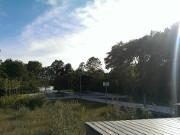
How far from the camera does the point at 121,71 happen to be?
21969 millimetres

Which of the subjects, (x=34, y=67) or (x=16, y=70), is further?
(x=34, y=67)

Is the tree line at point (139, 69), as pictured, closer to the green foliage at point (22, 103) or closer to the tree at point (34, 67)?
the green foliage at point (22, 103)

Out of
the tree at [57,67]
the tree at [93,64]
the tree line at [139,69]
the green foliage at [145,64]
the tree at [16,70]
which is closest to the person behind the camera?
the green foliage at [145,64]

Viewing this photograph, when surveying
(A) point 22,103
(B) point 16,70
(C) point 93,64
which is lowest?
(A) point 22,103

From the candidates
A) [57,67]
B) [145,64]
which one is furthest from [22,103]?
[57,67]

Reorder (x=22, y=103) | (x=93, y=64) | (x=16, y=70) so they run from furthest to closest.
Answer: (x=16, y=70) < (x=93, y=64) < (x=22, y=103)

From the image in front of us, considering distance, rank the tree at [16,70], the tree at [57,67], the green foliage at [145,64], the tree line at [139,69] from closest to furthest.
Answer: the green foliage at [145,64]
the tree line at [139,69]
the tree at [16,70]
the tree at [57,67]

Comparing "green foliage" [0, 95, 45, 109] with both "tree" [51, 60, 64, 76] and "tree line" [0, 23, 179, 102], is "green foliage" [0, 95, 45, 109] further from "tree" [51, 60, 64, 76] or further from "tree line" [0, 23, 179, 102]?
"tree" [51, 60, 64, 76]

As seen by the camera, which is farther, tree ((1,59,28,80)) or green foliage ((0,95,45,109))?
tree ((1,59,28,80))

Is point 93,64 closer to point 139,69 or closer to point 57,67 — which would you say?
point 139,69

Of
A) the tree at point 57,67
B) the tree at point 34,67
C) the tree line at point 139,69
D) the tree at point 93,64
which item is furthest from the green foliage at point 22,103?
the tree at point 34,67

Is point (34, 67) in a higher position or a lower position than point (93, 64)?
higher

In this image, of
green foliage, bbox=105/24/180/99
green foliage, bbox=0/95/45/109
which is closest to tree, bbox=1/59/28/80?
green foliage, bbox=105/24/180/99

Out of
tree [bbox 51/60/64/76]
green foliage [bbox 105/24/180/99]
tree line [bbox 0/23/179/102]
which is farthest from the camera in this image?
tree [bbox 51/60/64/76]
